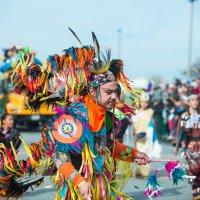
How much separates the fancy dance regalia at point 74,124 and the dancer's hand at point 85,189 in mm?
35

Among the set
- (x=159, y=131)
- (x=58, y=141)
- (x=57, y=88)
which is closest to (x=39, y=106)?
(x=57, y=88)

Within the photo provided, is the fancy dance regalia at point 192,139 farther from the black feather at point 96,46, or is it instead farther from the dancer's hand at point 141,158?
the black feather at point 96,46

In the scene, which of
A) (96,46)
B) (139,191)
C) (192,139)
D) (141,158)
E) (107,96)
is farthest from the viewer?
(192,139)

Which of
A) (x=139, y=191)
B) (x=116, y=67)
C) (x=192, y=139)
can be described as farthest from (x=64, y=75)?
(x=192, y=139)

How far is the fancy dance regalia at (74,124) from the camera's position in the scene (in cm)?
470

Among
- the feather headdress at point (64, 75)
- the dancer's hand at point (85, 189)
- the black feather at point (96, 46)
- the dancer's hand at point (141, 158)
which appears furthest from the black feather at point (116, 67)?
the dancer's hand at point (85, 189)

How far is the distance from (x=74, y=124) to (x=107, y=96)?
34 cm

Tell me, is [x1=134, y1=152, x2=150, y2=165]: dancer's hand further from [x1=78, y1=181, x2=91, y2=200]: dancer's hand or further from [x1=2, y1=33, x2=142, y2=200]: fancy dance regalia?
[x1=78, y1=181, x2=91, y2=200]: dancer's hand

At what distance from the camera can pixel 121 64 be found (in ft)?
16.9

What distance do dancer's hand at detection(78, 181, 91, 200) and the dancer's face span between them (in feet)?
2.10

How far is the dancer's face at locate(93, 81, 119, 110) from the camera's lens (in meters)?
4.76

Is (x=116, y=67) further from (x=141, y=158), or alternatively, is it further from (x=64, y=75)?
(x=141, y=158)

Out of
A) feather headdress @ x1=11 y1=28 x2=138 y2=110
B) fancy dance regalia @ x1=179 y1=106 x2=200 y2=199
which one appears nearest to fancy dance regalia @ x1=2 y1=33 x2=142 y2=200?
feather headdress @ x1=11 y1=28 x2=138 y2=110

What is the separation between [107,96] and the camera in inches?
189
